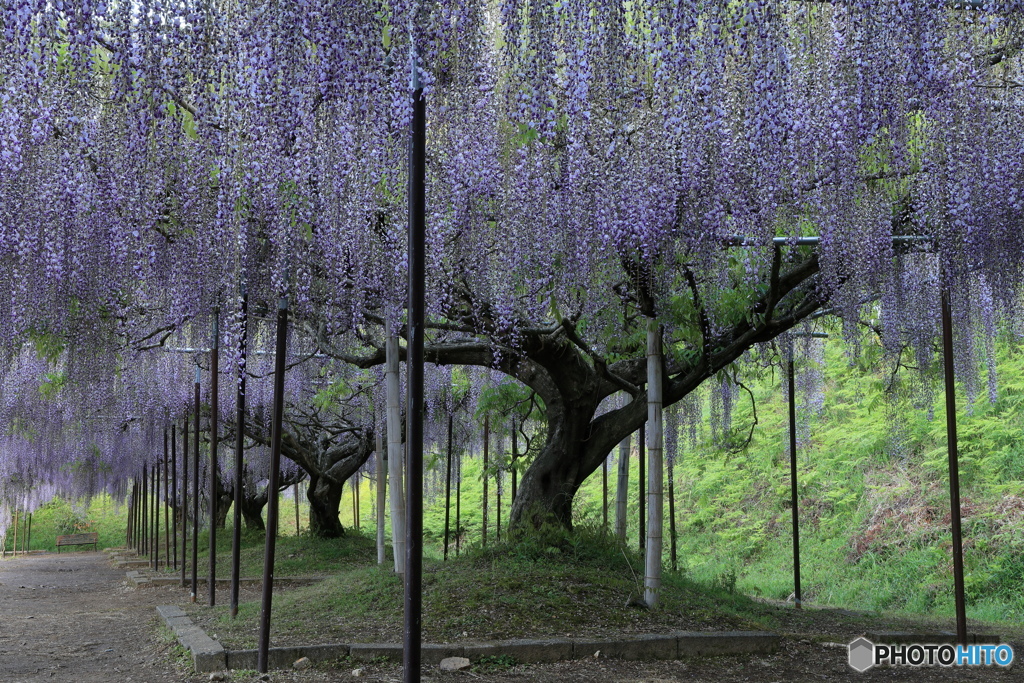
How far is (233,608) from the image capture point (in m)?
6.96

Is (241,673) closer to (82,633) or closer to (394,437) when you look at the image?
(394,437)

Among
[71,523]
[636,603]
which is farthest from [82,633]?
[71,523]

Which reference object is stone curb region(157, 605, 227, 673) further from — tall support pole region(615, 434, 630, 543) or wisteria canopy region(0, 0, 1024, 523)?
tall support pole region(615, 434, 630, 543)

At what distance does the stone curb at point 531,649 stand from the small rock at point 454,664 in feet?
0.32

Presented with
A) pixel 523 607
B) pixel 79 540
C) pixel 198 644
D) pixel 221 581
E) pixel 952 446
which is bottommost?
pixel 79 540

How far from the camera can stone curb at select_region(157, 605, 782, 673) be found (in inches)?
207

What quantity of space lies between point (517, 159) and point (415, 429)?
2.58 meters

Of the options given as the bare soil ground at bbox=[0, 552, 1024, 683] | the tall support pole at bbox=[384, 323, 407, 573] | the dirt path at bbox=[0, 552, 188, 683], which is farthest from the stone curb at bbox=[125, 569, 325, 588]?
the tall support pole at bbox=[384, 323, 407, 573]

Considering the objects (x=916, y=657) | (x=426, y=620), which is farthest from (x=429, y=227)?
(x=916, y=657)

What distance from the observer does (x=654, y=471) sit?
6387mm

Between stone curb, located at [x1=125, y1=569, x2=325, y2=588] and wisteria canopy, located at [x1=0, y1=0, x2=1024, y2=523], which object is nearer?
wisteria canopy, located at [x1=0, y1=0, x2=1024, y2=523]

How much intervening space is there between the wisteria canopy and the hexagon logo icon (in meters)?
2.36

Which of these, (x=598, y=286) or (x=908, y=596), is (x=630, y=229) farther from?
(x=908, y=596)

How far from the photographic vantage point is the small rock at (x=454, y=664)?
5121mm
